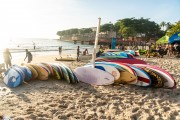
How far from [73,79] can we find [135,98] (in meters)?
2.62

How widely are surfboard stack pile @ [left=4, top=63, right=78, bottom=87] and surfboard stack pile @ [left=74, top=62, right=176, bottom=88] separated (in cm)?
50

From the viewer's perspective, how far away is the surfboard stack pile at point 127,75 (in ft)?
26.2

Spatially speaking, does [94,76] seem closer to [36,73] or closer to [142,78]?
[142,78]

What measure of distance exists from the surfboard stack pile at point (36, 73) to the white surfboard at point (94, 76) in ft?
1.00

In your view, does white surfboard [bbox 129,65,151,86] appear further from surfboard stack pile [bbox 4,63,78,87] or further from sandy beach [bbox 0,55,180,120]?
surfboard stack pile [bbox 4,63,78,87]

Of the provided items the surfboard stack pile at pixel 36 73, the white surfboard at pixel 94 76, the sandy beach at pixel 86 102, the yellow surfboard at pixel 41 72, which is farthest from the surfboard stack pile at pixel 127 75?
the yellow surfboard at pixel 41 72

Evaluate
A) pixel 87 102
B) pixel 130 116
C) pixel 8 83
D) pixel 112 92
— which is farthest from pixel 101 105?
pixel 8 83

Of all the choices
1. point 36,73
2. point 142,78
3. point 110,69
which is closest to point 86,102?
point 110,69

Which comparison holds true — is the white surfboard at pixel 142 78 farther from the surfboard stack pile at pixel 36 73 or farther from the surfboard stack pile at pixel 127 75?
the surfboard stack pile at pixel 36 73

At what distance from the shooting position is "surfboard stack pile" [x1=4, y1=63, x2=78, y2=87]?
26.7 feet

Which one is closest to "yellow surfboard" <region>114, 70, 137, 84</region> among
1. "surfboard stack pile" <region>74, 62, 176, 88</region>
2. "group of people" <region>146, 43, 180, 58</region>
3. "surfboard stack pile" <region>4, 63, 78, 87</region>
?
"surfboard stack pile" <region>74, 62, 176, 88</region>

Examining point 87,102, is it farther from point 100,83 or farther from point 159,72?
point 159,72

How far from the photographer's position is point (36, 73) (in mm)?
8906

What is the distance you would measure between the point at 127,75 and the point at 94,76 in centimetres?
116
